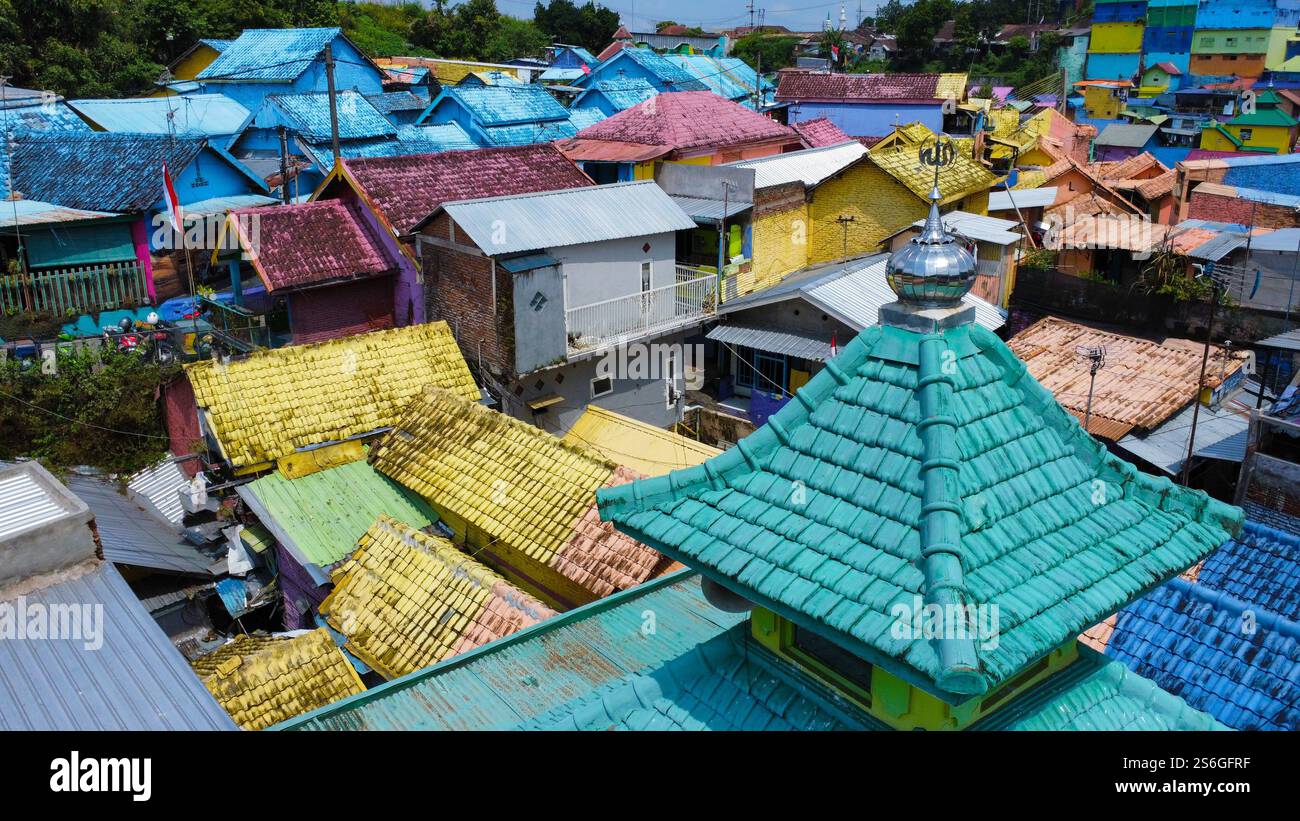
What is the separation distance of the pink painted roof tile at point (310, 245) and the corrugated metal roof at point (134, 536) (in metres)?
6.29

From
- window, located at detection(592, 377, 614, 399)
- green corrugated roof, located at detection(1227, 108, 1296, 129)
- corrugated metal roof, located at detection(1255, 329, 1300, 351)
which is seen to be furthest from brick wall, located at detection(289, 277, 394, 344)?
green corrugated roof, located at detection(1227, 108, 1296, 129)

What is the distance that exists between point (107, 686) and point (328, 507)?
9.81m

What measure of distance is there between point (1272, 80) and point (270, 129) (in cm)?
8532

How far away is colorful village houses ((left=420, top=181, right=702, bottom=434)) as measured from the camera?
23016 mm

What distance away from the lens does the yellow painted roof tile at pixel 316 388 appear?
19.3 meters

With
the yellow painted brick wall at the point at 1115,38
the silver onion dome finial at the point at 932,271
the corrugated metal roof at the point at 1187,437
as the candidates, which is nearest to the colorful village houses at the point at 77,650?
the silver onion dome finial at the point at 932,271

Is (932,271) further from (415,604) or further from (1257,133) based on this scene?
(1257,133)

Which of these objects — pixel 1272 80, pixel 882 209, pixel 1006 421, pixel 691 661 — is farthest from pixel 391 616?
pixel 1272 80

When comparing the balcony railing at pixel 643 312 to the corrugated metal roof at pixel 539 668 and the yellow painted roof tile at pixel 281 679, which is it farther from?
the corrugated metal roof at pixel 539 668

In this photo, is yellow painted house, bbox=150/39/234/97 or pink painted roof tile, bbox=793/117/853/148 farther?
yellow painted house, bbox=150/39/234/97

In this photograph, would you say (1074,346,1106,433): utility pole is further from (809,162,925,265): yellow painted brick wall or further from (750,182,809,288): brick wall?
(750,182,809,288): brick wall

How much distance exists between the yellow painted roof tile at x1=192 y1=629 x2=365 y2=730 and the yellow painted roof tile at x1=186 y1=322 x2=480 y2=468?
6.71 m

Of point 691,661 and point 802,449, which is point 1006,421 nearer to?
point 802,449

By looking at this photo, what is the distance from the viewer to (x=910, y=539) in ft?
18.9
